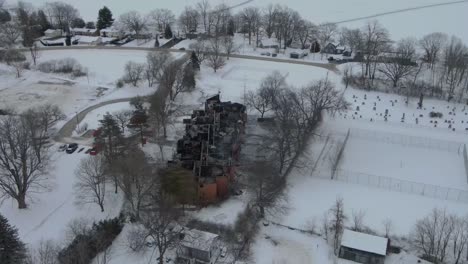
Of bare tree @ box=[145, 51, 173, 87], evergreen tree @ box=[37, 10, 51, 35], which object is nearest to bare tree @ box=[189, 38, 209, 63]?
bare tree @ box=[145, 51, 173, 87]

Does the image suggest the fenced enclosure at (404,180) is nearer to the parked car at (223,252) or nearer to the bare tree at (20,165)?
the parked car at (223,252)

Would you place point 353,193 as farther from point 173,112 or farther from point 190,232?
point 173,112

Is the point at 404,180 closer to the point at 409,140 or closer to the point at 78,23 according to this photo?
the point at 409,140

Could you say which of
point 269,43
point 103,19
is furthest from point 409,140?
point 103,19

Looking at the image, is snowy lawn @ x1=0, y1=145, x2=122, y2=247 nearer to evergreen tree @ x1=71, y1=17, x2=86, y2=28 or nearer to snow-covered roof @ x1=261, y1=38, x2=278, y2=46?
snow-covered roof @ x1=261, y1=38, x2=278, y2=46

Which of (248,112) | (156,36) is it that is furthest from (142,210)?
(156,36)

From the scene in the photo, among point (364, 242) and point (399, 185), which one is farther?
point (399, 185)
